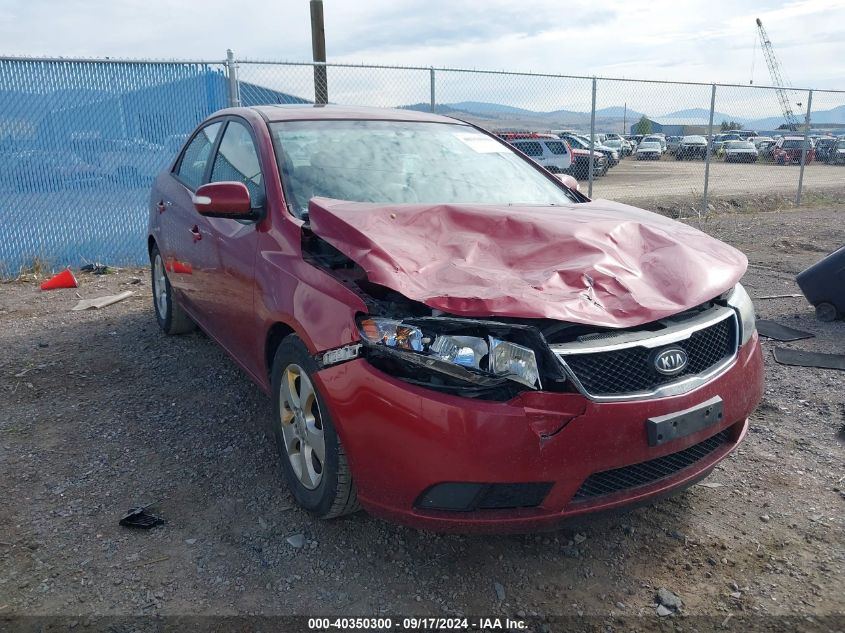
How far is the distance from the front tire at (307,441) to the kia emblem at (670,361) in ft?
3.75

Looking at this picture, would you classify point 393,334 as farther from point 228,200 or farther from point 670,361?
point 228,200

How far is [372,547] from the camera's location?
2.77 m

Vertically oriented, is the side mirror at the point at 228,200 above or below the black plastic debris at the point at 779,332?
above

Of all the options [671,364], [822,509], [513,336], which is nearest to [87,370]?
[513,336]

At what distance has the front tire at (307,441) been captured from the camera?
262cm

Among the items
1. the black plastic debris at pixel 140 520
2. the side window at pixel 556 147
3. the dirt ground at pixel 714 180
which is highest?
the side window at pixel 556 147

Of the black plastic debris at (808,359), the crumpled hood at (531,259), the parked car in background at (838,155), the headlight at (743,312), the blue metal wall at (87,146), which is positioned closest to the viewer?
the crumpled hood at (531,259)

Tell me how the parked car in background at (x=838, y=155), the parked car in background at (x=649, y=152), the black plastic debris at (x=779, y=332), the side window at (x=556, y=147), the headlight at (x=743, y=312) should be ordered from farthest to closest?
the parked car in background at (x=649, y=152) → the parked car in background at (x=838, y=155) → the side window at (x=556, y=147) → the black plastic debris at (x=779, y=332) → the headlight at (x=743, y=312)

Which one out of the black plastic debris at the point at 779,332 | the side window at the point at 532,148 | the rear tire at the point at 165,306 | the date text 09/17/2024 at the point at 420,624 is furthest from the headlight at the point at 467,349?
the side window at the point at 532,148

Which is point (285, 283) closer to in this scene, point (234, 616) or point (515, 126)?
point (234, 616)

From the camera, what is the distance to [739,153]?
2600cm

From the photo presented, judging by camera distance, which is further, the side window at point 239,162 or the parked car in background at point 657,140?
the parked car in background at point 657,140

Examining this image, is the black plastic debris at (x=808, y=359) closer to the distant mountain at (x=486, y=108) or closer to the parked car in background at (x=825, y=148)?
the distant mountain at (x=486, y=108)

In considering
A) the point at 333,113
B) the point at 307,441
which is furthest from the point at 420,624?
the point at 333,113
